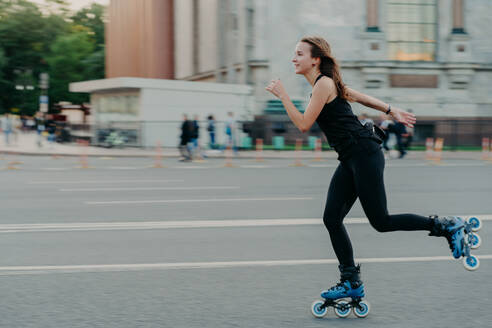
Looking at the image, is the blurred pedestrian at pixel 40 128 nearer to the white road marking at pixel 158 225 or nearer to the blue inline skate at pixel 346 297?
the white road marking at pixel 158 225

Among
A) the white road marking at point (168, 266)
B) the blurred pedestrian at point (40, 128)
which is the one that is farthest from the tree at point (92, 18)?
the white road marking at point (168, 266)

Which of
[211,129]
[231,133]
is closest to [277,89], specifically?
[231,133]

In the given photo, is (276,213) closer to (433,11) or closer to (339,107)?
(339,107)

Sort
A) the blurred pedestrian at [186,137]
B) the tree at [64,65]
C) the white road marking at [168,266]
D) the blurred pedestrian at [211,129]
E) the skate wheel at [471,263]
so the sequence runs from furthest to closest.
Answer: the tree at [64,65] < the blurred pedestrian at [211,129] < the blurred pedestrian at [186,137] < the white road marking at [168,266] < the skate wheel at [471,263]

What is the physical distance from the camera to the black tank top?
4.23m

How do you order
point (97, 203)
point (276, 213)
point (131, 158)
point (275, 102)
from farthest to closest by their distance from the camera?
1. point (275, 102)
2. point (131, 158)
3. point (97, 203)
4. point (276, 213)

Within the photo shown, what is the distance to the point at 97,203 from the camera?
1077 centimetres

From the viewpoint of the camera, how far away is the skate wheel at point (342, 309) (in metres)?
4.30

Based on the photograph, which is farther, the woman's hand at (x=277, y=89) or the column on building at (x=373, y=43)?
the column on building at (x=373, y=43)

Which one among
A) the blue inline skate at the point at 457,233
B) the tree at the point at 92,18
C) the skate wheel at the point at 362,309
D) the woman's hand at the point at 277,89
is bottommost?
the skate wheel at the point at 362,309

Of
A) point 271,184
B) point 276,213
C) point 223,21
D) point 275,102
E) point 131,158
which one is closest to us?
point 276,213

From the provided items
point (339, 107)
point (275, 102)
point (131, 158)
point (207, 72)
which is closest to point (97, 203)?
point (339, 107)

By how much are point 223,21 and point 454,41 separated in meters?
13.0

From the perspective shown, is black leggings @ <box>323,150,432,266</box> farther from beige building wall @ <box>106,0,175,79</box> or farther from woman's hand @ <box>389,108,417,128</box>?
beige building wall @ <box>106,0,175,79</box>
